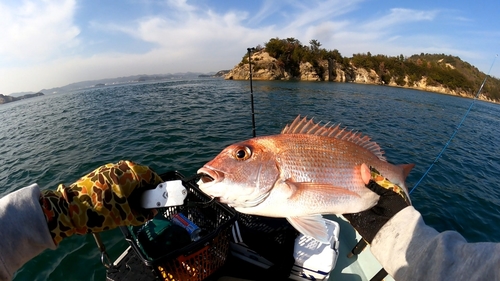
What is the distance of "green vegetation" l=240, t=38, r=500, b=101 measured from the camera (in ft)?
212

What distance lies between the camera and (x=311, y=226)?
2080 millimetres

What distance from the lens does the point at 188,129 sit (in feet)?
42.3

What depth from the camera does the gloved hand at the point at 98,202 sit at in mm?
1598

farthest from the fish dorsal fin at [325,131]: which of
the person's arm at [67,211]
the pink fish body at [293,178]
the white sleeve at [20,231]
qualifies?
the white sleeve at [20,231]

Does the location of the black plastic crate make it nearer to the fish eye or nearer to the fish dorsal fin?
the fish eye

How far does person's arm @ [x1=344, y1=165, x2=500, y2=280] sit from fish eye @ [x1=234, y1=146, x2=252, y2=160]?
129 cm

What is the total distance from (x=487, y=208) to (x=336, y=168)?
932 cm

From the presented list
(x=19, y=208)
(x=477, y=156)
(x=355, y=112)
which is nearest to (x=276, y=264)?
(x=19, y=208)

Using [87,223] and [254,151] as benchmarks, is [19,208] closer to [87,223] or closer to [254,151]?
[87,223]

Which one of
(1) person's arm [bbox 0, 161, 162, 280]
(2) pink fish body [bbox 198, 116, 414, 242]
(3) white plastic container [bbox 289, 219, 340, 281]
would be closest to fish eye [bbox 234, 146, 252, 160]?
(2) pink fish body [bbox 198, 116, 414, 242]

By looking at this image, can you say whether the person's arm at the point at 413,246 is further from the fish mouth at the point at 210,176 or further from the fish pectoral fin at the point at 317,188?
the fish mouth at the point at 210,176

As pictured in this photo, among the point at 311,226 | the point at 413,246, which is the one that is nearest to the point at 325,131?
the point at 311,226

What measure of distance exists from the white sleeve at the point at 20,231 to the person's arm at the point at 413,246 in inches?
108

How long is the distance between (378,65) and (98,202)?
3519 inches
